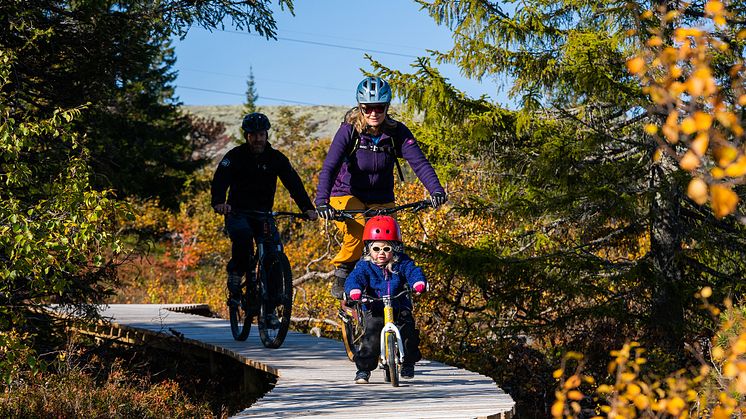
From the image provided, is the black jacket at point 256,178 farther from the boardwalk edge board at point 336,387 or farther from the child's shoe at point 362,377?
the child's shoe at point 362,377

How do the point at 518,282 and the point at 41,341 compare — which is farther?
the point at 518,282

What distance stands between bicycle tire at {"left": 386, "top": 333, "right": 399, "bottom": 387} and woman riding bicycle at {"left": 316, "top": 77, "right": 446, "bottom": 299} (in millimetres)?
1151

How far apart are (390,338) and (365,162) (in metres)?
1.57

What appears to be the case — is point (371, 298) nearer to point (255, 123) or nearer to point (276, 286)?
point (276, 286)

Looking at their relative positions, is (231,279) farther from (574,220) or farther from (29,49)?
(574,220)

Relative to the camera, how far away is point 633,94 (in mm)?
11258

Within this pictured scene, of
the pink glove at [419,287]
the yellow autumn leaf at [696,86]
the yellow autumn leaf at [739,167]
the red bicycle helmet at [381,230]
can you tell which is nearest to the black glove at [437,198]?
the red bicycle helmet at [381,230]

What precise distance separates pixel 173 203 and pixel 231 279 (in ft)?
47.6

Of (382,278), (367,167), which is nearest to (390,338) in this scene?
(382,278)

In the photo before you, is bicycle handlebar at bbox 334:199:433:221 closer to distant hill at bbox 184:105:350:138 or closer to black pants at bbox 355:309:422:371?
black pants at bbox 355:309:422:371

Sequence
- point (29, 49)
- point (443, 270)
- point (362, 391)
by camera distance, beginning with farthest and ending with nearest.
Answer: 1. point (443, 270)
2. point (29, 49)
3. point (362, 391)

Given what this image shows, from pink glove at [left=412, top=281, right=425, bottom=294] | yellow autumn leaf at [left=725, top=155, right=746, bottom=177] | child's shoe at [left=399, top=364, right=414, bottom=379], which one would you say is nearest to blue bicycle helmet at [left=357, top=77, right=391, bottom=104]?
pink glove at [left=412, top=281, right=425, bottom=294]

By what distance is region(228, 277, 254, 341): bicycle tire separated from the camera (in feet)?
30.6

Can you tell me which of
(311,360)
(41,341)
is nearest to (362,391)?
(311,360)
